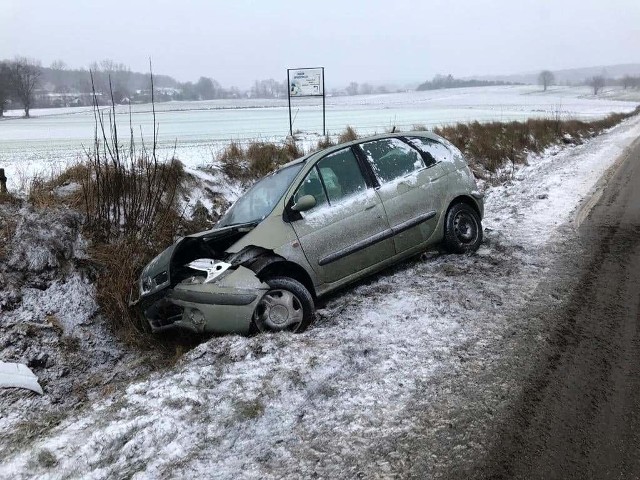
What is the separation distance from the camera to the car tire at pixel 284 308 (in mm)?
4523

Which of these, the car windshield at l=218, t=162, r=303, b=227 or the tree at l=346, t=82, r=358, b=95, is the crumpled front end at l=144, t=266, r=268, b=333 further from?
the tree at l=346, t=82, r=358, b=95

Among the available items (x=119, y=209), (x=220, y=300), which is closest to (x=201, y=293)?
(x=220, y=300)

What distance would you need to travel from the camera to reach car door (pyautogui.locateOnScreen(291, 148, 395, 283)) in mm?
4996

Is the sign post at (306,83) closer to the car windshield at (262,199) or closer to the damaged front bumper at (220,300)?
the car windshield at (262,199)

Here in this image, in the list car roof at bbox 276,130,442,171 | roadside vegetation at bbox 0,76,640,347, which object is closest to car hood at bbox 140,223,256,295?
roadside vegetation at bbox 0,76,640,347

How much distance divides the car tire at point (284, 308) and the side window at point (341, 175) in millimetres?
1116

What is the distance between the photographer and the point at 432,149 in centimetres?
638

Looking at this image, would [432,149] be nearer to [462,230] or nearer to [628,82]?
[462,230]

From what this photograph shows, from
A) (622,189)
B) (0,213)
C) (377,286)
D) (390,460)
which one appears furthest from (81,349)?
(622,189)

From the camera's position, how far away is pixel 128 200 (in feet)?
21.7

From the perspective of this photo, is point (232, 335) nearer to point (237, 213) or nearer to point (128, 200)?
point (237, 213)

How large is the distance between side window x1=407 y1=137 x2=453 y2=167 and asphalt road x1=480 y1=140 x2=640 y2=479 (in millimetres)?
2056

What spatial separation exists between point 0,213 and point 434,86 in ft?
431

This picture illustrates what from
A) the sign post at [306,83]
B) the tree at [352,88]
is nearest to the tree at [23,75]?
the sign post at [306,83]
